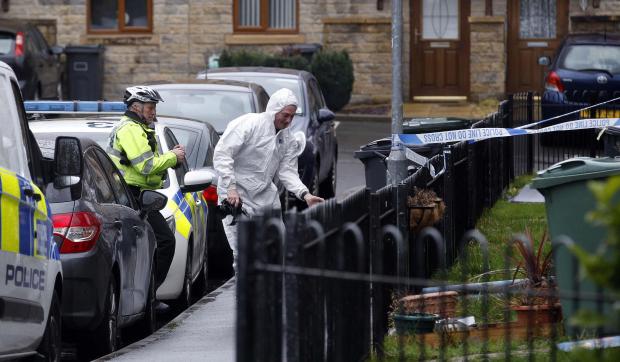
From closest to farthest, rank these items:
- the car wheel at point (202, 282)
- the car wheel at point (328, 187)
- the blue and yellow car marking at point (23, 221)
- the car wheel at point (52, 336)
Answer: the blue and yellow car marking at point (23, 221) < the car wheel at point (52, 336) < the car wheel at point (202, 282) < the car wheel at point (328, 187)

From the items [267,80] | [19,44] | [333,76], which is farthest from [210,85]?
[333,76]

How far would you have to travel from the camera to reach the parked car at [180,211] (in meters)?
10.7

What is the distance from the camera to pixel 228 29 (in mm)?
31406

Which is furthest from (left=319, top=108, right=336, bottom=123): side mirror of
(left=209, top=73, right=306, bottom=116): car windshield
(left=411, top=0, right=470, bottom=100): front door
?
(left=411, top=0, right=470, bottom=100): front door

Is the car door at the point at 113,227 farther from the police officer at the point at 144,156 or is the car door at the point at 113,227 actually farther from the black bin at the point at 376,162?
the black bin at the point at 376,162

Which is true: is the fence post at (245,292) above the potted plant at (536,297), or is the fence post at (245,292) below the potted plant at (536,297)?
above

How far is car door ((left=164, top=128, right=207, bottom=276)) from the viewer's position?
445 inches

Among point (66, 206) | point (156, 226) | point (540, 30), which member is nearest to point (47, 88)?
point (540, 30)

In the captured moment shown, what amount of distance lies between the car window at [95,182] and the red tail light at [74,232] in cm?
23

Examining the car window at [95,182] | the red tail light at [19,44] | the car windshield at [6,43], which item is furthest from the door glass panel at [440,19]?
the car window at [95,182]

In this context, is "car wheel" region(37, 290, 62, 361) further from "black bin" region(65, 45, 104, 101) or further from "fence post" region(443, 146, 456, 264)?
"black bin" region(65, 45, 104, 101)

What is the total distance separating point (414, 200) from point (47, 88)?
1869cm

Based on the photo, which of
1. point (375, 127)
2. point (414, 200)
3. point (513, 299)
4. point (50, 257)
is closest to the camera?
point (50, 257)

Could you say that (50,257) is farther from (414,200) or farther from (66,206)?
(414,200)
